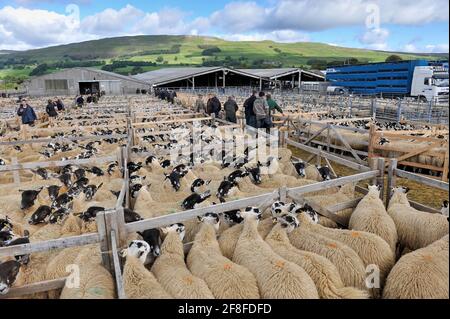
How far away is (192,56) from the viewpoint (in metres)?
143

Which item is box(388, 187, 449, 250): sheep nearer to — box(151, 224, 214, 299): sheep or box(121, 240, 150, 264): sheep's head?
box(151, 224, 214, 299): sheep

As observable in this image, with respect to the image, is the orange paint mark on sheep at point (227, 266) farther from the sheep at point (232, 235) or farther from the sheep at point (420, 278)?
the sheep at point (420, 278)

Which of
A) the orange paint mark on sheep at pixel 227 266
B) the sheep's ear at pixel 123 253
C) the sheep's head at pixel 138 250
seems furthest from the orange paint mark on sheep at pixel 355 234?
the sheep's ear at pixel 123 253

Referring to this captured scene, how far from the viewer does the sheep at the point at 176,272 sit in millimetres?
3230

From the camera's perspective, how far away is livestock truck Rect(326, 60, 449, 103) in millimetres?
29938

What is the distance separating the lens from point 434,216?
4582mm

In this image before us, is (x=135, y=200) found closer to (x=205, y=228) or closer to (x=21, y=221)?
(x=21, y=221)

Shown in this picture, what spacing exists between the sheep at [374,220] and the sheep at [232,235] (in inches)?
46.7

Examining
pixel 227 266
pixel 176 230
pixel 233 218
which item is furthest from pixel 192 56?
pixel 227 266

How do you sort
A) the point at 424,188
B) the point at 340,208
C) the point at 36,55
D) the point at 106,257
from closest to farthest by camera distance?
the point at 106,257 → the point at 340,208 → the point at 424,188 → the point at 36,55

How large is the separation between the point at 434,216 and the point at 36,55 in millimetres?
219055

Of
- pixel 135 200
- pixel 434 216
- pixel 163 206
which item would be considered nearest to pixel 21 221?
pixel 135 200

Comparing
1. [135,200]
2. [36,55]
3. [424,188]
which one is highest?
[36,55]

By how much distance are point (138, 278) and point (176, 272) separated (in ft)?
1.28
